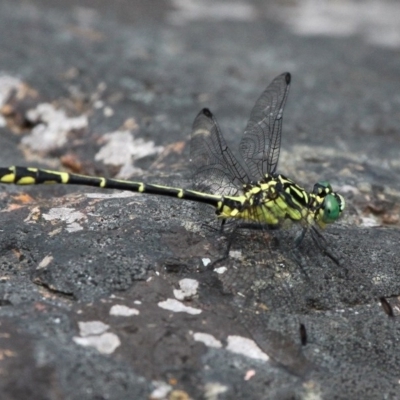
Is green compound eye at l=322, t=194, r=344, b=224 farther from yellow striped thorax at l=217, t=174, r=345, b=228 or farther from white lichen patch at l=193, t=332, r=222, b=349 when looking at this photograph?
white lichen patch at l=193, t=332, r=222, b=349

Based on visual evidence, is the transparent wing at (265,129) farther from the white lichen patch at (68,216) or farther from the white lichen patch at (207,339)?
the white lichen patch at (207,339)

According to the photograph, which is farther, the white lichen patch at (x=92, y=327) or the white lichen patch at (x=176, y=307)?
the white lichen patch at (x=176, y=307)

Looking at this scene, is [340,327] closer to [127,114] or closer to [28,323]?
[28,323]

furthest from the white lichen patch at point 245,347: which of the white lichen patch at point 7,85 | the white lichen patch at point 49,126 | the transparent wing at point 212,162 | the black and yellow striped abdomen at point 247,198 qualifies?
the white lichen patch at point 7,85

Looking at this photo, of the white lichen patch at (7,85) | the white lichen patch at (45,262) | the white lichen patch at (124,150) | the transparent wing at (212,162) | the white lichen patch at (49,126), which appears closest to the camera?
the white lichen patch at (45,262)

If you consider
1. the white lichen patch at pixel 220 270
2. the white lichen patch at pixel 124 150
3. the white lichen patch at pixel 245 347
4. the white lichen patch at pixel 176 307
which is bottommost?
the white lichen patch at pixel 245 347

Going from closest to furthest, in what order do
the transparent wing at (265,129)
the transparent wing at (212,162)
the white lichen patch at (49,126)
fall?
the transparent wing at (212,162), the transparent wing at (265,129), the white lichen patch at (49,126)
